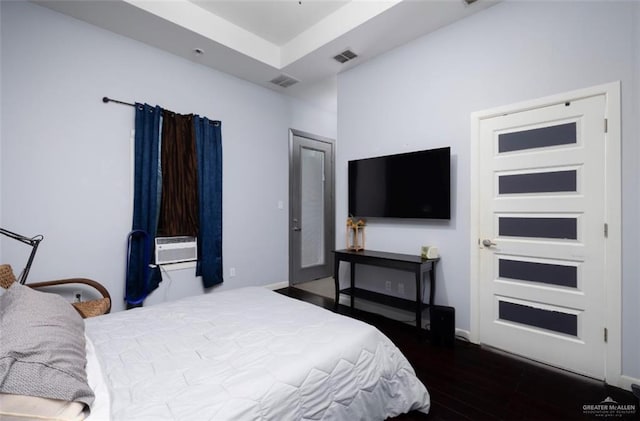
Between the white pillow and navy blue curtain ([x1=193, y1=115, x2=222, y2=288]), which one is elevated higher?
navy blue curtain ([x1=193, y1=115, x2=222, y2=288])

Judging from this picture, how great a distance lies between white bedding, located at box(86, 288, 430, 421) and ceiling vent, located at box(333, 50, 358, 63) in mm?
2755

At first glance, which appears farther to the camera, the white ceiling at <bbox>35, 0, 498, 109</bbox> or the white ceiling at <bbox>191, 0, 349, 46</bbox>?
the white ceiling at <bbox>191, 0, 349, 46</bbox>

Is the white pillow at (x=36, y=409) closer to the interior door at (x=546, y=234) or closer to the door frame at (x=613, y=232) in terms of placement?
the interior door at (x=546, y=234)

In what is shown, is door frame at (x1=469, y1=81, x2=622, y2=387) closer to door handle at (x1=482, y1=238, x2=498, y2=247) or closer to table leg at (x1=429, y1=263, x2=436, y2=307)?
door handle at (x1=482, y1=238, x2=498, y2=247)

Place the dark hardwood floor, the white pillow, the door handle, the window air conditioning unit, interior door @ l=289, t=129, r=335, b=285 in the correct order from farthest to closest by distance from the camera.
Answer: interior door @ l=289, t=129, r=335, b=285 < the window air conditioning unit < the door handle < the dark hardwood floor < the white pillow

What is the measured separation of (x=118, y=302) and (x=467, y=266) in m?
3.37

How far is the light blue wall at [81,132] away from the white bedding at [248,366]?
1290 millimetres

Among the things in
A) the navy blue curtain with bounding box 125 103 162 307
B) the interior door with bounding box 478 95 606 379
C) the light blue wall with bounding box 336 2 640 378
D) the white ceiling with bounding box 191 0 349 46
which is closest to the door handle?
the interior door with bounding box 478 95 606 379

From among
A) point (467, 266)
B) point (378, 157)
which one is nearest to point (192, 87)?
point (378, 157)

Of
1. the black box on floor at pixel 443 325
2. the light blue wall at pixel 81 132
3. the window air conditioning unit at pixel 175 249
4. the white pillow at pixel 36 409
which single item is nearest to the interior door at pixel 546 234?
the black box on floor at pixel 443 325

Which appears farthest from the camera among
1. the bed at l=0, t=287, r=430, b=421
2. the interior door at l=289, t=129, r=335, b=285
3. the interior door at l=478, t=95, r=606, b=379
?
the interior door at l=289, t=129, r=335, b=285

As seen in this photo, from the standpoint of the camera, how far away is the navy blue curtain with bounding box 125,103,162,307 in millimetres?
2918

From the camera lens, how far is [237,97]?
3.82 m

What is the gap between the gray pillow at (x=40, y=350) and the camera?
0.87 m
